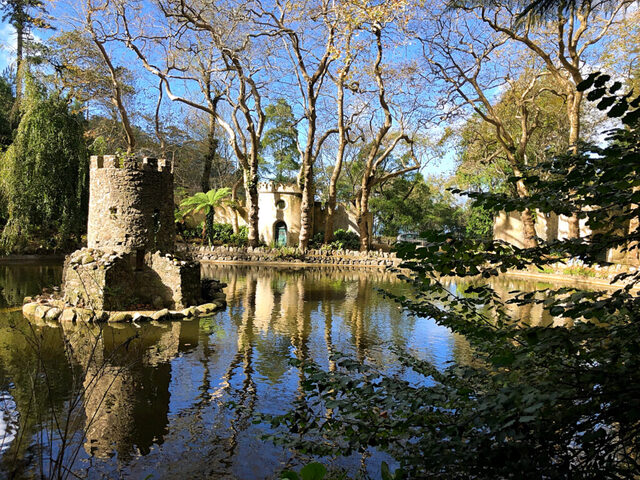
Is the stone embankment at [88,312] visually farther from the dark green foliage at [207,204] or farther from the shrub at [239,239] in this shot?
the dark green foliage at [207,204]

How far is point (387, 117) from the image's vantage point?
78.0 feet

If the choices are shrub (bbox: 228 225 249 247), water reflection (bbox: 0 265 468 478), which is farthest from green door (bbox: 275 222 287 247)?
water reflection (bbox: 0 265 468 478)

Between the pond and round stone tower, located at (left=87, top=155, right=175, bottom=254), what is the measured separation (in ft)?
8.12

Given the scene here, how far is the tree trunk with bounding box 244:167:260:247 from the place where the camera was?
83.3 ft

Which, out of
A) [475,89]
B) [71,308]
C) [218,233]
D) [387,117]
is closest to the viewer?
[71,308]

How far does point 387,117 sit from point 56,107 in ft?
50.6

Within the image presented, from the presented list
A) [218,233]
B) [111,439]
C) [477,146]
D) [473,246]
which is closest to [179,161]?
[218,233]

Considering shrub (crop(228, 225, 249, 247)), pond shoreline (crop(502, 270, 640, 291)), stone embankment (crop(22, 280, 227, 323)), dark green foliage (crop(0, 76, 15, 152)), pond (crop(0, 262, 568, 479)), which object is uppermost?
dark green foliage (crop(0, 76, 15, 152))

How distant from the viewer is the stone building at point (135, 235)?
11320 mm

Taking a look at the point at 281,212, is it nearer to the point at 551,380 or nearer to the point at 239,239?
the point at 239,239

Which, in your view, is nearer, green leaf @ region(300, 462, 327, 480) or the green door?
green leaf @ region(300, 462, 327, 480)

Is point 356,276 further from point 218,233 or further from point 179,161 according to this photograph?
point 179,161

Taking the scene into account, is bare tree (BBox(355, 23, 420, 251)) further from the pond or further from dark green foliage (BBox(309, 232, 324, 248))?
the pond

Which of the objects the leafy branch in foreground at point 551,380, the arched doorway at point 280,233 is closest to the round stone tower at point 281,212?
the arched doorway at point 280,233
